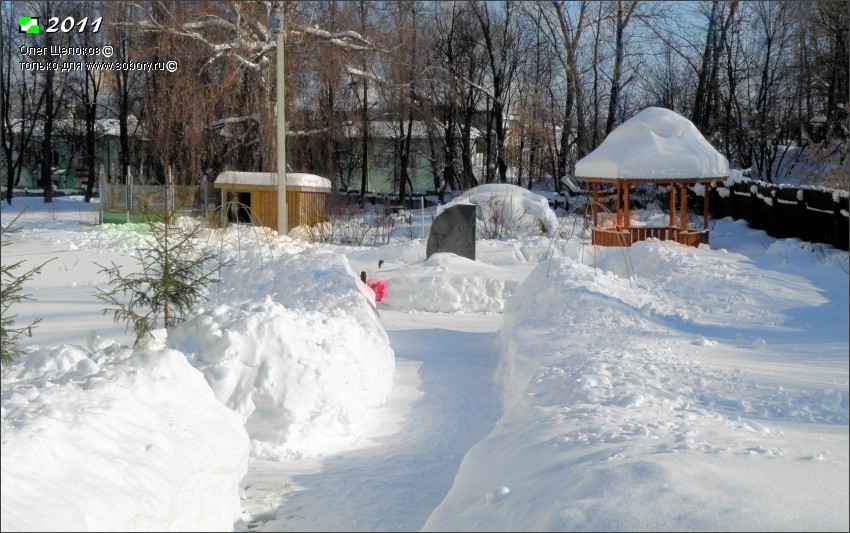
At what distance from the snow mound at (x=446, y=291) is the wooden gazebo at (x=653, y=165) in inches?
233

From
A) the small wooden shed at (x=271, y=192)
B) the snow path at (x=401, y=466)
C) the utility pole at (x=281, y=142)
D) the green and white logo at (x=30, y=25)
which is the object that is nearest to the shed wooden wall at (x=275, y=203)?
the small wooden shed at (x=271, y=192)

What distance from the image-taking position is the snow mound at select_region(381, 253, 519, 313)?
14594 mm

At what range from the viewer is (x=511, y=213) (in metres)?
26.0

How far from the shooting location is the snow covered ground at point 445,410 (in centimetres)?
452

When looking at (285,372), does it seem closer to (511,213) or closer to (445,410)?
(445,410)

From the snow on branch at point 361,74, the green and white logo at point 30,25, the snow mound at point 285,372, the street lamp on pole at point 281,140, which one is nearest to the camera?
the snow mound at point 285,372

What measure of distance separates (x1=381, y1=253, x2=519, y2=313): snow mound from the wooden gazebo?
5924mm

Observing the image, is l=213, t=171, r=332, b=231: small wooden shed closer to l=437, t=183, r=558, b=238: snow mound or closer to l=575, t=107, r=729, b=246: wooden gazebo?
l=437, t=183, r=558, b=238: snow mound

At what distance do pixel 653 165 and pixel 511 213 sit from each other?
20.4 ft

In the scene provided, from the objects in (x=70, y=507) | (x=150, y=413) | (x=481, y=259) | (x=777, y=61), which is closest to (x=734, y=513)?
(x=70, y=507)

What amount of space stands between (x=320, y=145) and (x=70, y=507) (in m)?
28.0

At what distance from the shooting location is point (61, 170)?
185 ft

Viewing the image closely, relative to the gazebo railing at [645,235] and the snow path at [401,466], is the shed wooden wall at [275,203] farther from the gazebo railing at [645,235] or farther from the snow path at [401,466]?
the snow path at [401,466]

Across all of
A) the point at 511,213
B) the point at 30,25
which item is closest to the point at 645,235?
the point at 511,213
